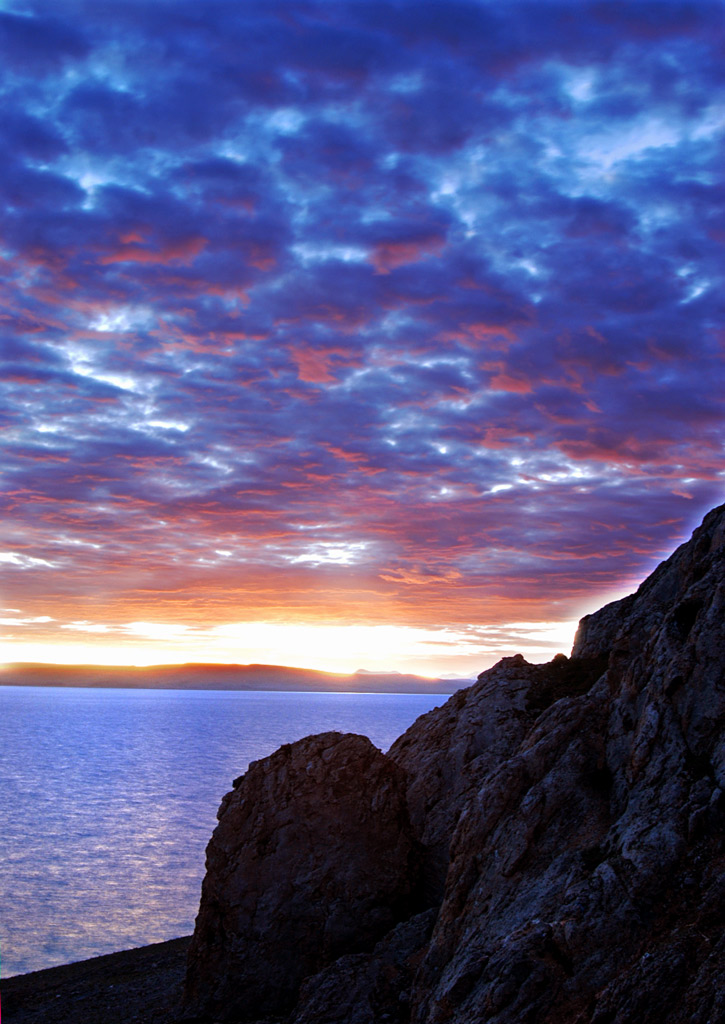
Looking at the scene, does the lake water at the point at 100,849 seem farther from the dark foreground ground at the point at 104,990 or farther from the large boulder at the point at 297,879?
the large boulder at the point at 297,879

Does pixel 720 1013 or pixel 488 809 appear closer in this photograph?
pixel 720 1013

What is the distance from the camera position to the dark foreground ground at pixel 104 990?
1043 inches

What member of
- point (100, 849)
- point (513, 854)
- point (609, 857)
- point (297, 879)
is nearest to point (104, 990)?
point (297, 879)

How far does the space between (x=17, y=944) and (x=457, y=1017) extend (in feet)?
109

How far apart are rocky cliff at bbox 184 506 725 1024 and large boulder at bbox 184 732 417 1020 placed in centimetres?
5

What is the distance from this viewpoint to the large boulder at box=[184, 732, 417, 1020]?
75.1ft

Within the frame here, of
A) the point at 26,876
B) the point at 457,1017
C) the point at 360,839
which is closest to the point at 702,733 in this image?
the point at 457,1017

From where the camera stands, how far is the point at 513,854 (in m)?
16.1

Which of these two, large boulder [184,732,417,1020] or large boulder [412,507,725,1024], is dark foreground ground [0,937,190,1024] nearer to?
large boulder [184,732,417,1020]

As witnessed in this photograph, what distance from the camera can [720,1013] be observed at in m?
9.72

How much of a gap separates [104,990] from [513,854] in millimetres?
21871

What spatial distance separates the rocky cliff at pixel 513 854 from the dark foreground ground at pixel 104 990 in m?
4.46

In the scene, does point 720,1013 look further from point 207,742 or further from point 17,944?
point 207,742

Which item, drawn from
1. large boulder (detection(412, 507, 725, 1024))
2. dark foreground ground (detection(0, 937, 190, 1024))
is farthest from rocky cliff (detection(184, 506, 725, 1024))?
dark foreground ground (detection(0, 937, 190, 1024))
